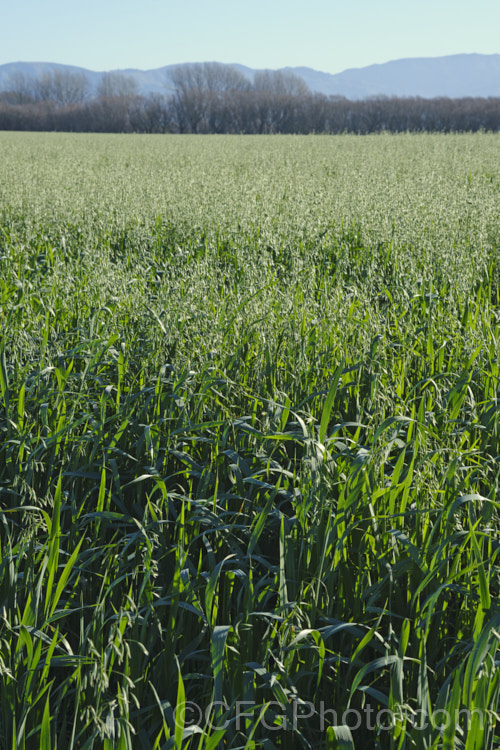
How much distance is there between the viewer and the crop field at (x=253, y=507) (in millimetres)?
1367

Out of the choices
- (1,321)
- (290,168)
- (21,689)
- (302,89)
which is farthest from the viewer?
(302,89)

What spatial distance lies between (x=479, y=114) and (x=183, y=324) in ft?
181

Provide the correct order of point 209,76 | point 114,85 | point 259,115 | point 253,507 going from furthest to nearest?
point 114,85
point 209,76
point 259,115
point 253,507

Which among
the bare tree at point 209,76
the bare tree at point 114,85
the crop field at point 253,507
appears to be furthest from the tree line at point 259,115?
the bare tree at point 114,85

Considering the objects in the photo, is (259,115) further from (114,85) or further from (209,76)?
(114,85)

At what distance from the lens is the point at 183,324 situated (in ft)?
10.7

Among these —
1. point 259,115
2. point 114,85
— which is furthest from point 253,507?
point 114,85

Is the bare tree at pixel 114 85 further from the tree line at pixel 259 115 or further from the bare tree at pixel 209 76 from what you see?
the tree line at pixel 259 115

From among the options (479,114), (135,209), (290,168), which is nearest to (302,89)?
(479,114)

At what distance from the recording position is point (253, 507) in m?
2.11

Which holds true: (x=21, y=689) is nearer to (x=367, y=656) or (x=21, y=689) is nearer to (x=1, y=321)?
(x=367, y=656)

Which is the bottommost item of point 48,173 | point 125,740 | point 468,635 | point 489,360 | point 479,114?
point 468,635

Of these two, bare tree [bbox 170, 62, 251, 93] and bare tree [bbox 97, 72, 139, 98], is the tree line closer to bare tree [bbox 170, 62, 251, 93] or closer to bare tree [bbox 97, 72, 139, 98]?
bare tree [bbox 170, 62, 251, 93]

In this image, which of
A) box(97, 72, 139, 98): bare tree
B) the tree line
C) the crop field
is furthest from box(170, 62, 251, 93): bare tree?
the crop field
